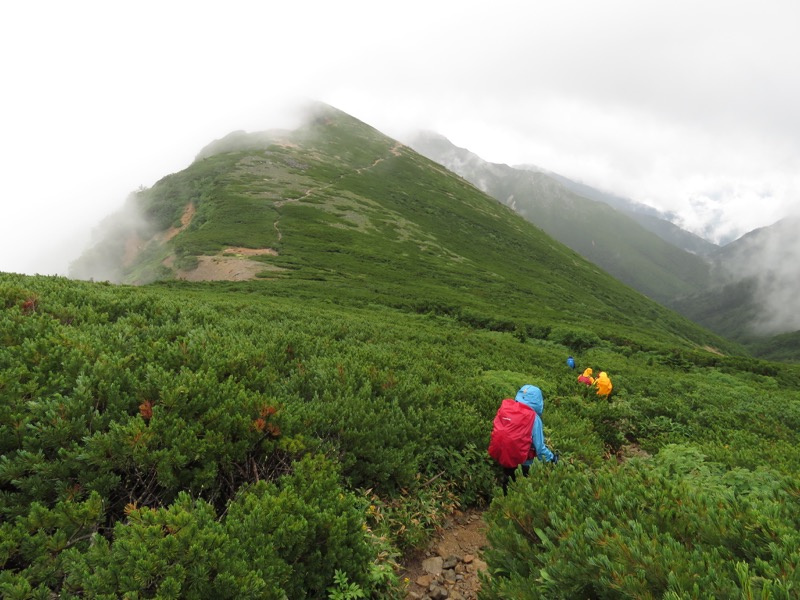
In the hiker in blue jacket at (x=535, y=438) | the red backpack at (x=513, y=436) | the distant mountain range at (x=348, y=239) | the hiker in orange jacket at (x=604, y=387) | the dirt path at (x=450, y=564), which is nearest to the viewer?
the dirt path at (x=450, y=564)

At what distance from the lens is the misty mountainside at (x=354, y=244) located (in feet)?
135

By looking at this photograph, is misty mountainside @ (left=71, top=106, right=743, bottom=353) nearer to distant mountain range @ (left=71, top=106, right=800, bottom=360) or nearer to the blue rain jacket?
distant mountain range @ (left=71, top=106, right=800, bottom=360)

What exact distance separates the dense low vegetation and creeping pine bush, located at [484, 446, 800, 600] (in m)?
0.02

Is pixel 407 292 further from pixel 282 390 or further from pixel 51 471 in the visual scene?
pixel 51 471

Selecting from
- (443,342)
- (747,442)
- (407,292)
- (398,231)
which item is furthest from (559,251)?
(747,442)

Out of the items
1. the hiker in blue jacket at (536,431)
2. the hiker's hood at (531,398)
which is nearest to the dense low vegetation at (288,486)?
the hiker in blue jacket at (536,431)

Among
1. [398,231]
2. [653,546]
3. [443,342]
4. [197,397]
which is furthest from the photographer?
[398,231]

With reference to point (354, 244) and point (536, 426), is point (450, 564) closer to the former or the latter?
point (536, 426)

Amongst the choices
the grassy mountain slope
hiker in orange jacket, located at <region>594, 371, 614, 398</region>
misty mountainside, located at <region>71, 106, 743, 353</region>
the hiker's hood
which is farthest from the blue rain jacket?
misty mountainside, located at <region>71, 106, 743, 353</region>

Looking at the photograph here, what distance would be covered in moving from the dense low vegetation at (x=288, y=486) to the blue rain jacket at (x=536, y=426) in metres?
0.93

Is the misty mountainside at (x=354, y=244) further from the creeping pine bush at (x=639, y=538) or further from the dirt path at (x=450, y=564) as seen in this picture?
the creeping pine bush at (x=639, y=538)

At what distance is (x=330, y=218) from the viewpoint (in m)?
68.1

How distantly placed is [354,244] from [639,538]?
57.6m

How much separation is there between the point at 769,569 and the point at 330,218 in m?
69.3
